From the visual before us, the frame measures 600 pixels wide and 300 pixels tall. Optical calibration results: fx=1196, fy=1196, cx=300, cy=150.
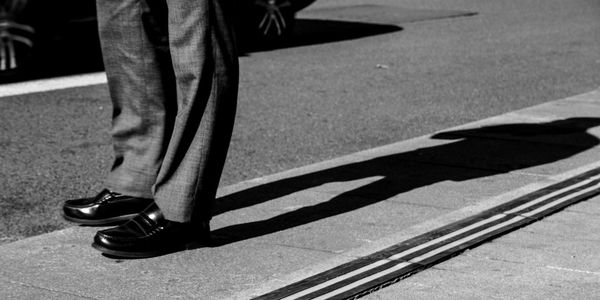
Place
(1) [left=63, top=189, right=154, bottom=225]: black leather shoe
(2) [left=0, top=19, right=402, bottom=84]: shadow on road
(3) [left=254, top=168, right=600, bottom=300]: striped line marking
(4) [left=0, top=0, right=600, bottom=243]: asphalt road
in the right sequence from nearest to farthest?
(3) [left=254, top=168, right=600, bottom=300]: striped line marking → (1) [left=63, top=189, right=154, bottom=225]: black leather shoe → (4) [left=0, top=0, right=600, bottom=243]: asphalt road → (2) [left=0, top=19, right=402, bottom=84]: shadow on road

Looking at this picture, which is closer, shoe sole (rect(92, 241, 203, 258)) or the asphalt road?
shoe sole (rect(92, 241, 203, 258))

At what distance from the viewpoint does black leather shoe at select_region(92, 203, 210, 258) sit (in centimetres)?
389

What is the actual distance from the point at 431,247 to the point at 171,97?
1.06 metres

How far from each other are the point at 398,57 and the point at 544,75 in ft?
5.19

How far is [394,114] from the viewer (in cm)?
736

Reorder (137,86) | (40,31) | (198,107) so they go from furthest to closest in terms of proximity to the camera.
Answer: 1. (40,31)
2. (137,86)
3. (198,107)

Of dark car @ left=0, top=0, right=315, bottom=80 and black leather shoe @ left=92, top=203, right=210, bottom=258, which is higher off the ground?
black leather shoe @ left=92, top=203, right=210, bottom=258

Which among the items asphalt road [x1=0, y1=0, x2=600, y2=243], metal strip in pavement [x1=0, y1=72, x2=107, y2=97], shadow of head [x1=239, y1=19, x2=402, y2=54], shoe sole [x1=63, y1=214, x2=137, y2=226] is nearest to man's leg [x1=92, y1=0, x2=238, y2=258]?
shoe sole [x1=63, y1=214, x2=137, y2=226]

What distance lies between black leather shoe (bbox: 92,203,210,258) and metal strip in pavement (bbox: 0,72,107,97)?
4.46 meters

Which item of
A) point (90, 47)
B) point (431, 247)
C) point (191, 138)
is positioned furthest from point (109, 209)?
point (90, 47)

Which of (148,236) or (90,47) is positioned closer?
(148,236)

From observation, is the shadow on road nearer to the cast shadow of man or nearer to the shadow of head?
the shadow of head

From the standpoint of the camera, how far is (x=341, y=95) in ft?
26.8

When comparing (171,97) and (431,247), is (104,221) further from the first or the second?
(431,247)
